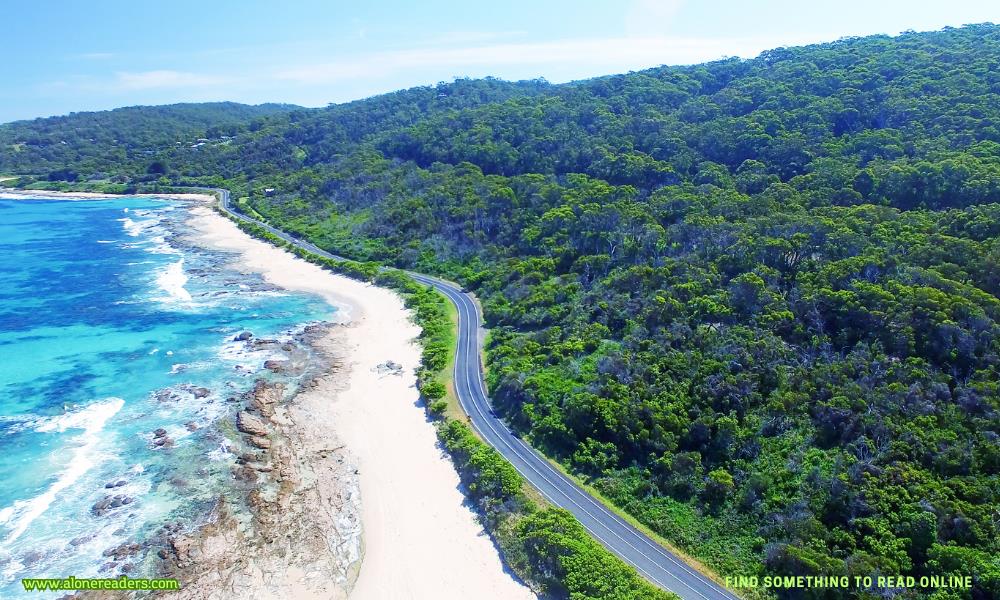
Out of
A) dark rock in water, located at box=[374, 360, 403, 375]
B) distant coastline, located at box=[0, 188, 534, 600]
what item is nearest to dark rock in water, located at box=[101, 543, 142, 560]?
distant coastline, located at box=[0, 188, 534, 600]

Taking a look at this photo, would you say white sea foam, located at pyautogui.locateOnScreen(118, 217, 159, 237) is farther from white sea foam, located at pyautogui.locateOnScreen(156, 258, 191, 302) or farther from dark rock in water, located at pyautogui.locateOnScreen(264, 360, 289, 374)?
dark rock in water, located at pyautogui.locateOnScreen(264, 360, 289, 374)

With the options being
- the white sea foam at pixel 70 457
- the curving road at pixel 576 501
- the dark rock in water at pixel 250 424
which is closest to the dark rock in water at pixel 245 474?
the dark rock in water at pixel 250 424

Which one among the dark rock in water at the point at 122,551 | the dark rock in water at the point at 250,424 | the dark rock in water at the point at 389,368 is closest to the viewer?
the dark rock in water at the point at 122,551

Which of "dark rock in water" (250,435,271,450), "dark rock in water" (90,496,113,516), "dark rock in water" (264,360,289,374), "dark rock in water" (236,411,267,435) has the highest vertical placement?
"dark rock in water" (264,360,289,374)

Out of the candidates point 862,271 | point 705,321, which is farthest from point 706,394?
point 862,271

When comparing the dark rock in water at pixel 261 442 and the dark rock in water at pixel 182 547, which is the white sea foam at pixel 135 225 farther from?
the dark rock in water at pixel 182 547

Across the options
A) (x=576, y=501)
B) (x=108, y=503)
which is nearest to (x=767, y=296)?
(x=576, y=501)
